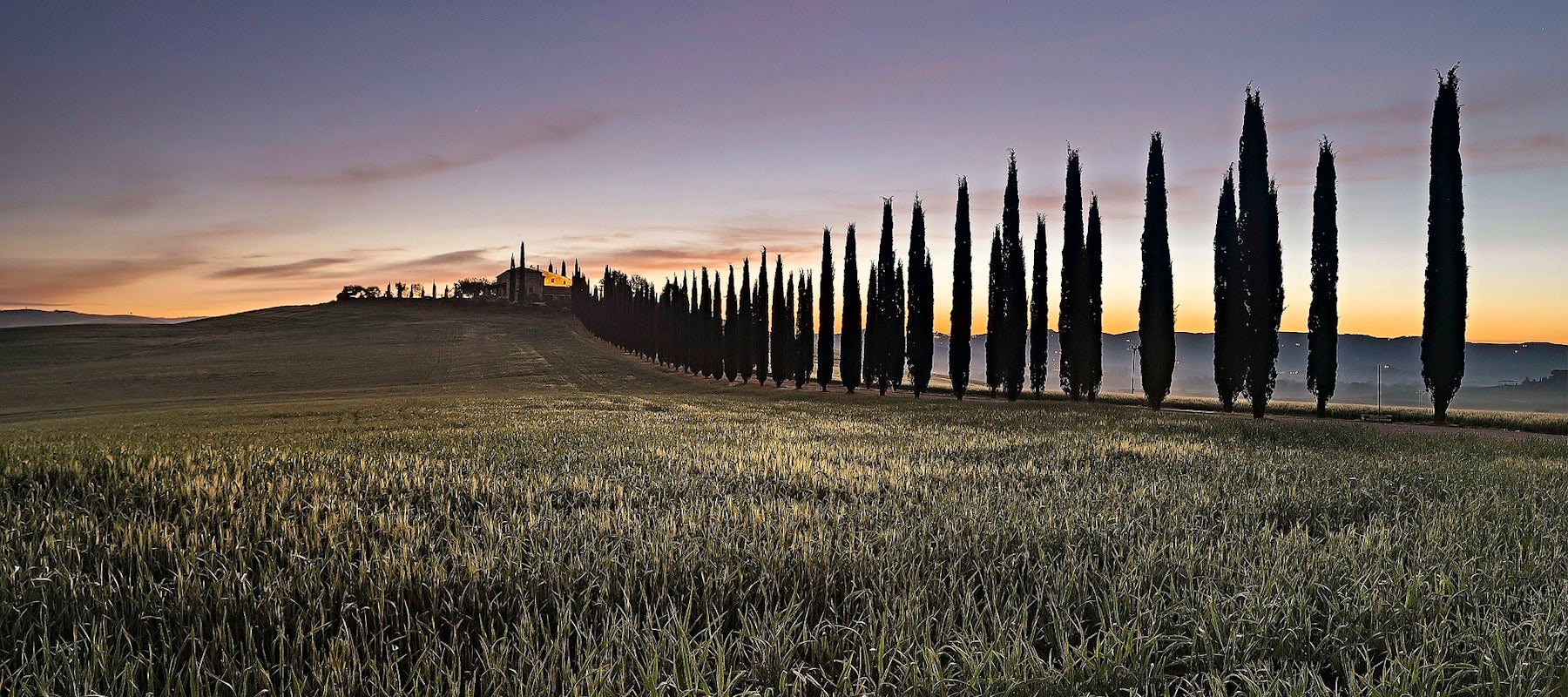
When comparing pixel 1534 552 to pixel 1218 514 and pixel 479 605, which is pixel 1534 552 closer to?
pixel 1218 514

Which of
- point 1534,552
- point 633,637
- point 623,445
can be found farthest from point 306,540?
point 1534,552

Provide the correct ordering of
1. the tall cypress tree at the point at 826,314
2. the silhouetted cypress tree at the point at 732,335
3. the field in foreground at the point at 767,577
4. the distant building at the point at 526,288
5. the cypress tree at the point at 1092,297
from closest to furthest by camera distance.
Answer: the field in foreground at the point at 767,577 → the cypress tree at the point at 1092,297 → the tall cypress tree at the point at 826,314 → the silhouetted cypress tree at the point at 732,335 → the distant building at the point at 526,288

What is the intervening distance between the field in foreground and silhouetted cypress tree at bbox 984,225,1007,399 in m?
26.3

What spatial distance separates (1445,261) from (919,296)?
22.9 meters

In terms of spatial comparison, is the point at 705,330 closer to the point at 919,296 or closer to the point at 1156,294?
the point at 919,296

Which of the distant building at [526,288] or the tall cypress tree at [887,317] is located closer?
the tall cypress tree at [887,317]

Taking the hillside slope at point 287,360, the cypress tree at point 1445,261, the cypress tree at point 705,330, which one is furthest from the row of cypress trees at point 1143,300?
the hillside slope at point 287,360

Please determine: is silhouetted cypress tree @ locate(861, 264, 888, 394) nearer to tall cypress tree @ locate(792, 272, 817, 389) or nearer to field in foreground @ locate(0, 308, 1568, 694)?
tall cypress tree @ locate(792, 272, 817, 389)

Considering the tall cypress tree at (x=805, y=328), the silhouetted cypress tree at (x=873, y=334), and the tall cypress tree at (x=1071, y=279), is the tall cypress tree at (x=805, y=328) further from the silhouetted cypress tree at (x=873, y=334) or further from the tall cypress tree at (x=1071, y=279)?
the tall cypress tree at (x=1071, y=279)

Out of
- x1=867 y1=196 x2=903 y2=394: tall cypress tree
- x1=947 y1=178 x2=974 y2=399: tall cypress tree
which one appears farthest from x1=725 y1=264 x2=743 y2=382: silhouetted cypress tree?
x1=947 y1=178 x2=974 y2=399: tall cypress tree

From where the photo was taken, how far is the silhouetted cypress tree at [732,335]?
190 ft

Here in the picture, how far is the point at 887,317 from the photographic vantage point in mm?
42719

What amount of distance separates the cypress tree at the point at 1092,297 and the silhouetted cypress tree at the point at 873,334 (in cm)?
1285

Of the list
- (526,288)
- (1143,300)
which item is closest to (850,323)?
(1143,300)
